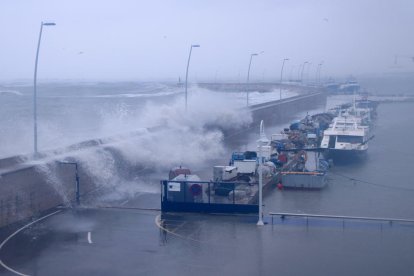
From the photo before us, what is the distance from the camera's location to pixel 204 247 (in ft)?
25.6

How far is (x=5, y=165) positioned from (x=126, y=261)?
168 inches

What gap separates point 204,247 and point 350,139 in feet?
40.1

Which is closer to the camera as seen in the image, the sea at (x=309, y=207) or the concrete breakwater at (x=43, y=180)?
the sea at (x=309, y=207)

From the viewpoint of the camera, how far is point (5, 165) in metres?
10.1

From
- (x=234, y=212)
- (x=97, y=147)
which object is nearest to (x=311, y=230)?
(x=234, y=212)

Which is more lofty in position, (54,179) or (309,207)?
(54,179)

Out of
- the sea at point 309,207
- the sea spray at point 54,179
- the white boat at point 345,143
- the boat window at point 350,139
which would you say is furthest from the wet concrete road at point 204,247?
the boat window at point 350,139

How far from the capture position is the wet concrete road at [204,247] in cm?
688

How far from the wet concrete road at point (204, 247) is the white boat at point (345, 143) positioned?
899 centimetres

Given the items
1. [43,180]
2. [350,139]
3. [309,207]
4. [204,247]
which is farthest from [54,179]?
[350,139]

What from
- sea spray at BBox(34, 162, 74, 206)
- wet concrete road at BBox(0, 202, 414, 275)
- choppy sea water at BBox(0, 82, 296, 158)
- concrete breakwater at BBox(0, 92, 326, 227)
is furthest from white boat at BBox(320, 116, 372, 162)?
sea spray at BBox(34, 162, 74, 206)

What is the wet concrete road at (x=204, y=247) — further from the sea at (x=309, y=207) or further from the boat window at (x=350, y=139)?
the boat window at (x=350, y=139)

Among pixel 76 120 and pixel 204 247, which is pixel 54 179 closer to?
pixel 204 247

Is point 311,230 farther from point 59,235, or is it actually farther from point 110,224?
point 59,235
